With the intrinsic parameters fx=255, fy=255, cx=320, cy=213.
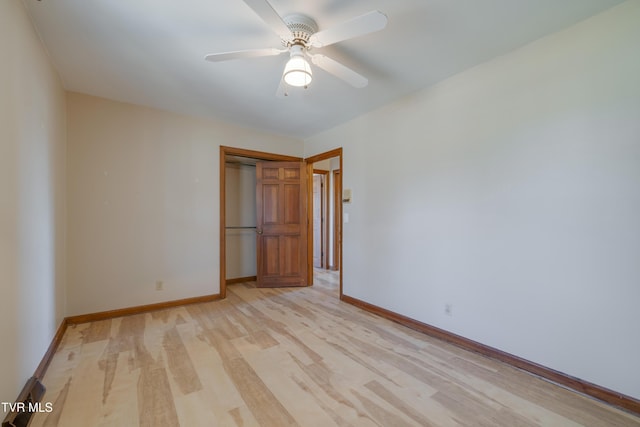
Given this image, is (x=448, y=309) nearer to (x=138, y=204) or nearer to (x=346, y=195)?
(x=346, y=195)

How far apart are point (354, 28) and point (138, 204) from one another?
3.17 m

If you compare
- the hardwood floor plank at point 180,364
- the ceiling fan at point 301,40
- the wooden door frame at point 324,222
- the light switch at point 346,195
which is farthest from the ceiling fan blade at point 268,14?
the wooden door frame at point 324,222

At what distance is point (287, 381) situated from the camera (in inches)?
73.7

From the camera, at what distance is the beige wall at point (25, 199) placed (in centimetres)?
143

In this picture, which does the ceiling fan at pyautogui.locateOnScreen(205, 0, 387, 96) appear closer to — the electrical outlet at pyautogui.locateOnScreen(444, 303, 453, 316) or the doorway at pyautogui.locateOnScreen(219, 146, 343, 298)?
the doorway at pyautogui.locateOnScreen(219, 146, 343, 298)

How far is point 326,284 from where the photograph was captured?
4590 millimetres

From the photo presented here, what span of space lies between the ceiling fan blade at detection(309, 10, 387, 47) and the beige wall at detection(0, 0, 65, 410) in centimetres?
175

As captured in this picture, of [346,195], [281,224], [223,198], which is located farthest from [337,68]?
[281,224]

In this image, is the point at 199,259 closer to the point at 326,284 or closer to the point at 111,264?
the point at 111,264

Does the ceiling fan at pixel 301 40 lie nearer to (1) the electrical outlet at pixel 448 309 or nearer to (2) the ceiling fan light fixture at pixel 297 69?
(2) the ceiling fan light fixture at pixel 297 69

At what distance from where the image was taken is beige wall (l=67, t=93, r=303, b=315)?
2.88 metres

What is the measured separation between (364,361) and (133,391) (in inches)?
67.0

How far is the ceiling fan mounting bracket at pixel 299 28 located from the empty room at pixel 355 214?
21 mm

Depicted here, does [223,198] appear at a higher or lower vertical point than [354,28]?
lower
